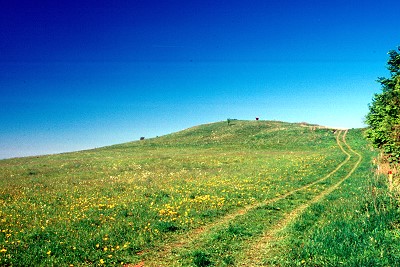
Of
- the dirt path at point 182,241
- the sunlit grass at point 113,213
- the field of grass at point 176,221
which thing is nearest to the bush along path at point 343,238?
the field of grass at point 176,221

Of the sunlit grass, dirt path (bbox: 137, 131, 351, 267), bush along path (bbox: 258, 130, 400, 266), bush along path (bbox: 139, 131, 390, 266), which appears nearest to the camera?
bush along path (bbox: 258, 130, 400, 266)

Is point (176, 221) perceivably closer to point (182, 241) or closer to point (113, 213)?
point (182, 241)

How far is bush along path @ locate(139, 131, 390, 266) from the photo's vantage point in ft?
28.4

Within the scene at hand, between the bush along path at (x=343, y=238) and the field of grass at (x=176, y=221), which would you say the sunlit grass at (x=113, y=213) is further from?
the bush along path at (x=343, y=238)

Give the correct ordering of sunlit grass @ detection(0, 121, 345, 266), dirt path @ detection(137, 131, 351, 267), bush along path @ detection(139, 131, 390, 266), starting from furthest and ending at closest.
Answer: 1. sunlit grass @ detection(0, 121, 345, 266)
2. dirt path @ detection(137, 131, 351, 267)
3. bush along path @ detection(139, 131, 390, 266)

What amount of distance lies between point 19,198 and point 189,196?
11.8 meters

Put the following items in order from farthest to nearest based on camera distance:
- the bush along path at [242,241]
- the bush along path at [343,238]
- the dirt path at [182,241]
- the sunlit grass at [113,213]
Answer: the sunlit grass at [113,213], the dirt path at [182,241], the bush along path at [242,241], the bush along path at [343,238]

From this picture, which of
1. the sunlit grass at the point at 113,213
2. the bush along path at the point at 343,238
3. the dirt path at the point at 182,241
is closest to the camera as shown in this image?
the bush along path at the point at 343,238

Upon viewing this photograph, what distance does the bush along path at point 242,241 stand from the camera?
8.66 meters

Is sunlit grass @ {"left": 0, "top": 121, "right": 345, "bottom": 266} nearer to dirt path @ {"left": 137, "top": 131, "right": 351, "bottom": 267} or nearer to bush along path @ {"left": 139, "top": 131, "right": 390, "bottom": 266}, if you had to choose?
dirt path @ {"left": 137, "top": 131, "right": 351, "bottom": 267}

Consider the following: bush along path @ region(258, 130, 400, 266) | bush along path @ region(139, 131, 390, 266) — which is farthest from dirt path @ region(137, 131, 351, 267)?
bush along path @ region(258, 130, 400, 266)

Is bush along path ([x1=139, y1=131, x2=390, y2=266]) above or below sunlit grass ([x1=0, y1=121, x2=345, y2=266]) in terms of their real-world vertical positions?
below

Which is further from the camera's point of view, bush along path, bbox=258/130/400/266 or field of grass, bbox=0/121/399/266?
field of grass, bbox=0/121/399/266

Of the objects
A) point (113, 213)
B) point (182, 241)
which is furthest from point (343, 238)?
point (113, 213)
